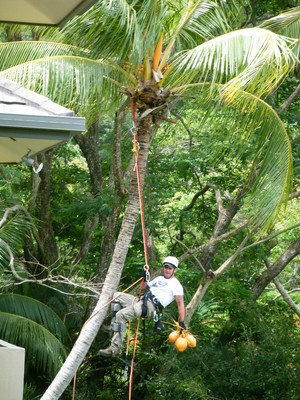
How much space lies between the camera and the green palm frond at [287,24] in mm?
11025

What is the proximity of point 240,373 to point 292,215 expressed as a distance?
12.8 ft

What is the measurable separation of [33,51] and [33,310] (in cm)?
496

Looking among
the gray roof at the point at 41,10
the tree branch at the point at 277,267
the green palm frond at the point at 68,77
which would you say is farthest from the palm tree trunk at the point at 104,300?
the gray roof at the point at 41,10

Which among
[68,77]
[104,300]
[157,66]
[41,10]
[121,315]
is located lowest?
[104,300]

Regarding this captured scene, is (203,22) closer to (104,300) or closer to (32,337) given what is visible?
(104,300)

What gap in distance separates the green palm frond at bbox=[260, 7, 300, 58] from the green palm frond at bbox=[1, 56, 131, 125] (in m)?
2.46

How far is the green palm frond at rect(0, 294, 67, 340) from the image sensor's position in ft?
43.5

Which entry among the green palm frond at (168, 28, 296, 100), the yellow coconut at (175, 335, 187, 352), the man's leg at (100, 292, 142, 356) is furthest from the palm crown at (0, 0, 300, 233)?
the yellow coconut at (175, 335, 187, 352)

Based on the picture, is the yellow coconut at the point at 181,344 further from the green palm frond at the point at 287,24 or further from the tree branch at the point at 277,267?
the tree branch at the point at 277,267

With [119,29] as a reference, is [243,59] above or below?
below

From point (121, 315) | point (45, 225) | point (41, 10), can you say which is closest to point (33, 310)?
point (45, 225)

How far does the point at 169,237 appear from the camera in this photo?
579 inches

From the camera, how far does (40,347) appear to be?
12.8 meters

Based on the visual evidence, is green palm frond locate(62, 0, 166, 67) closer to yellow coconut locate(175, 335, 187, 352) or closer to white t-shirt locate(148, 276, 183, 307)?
white t-shirt locate(148, 276, 183, 307)
